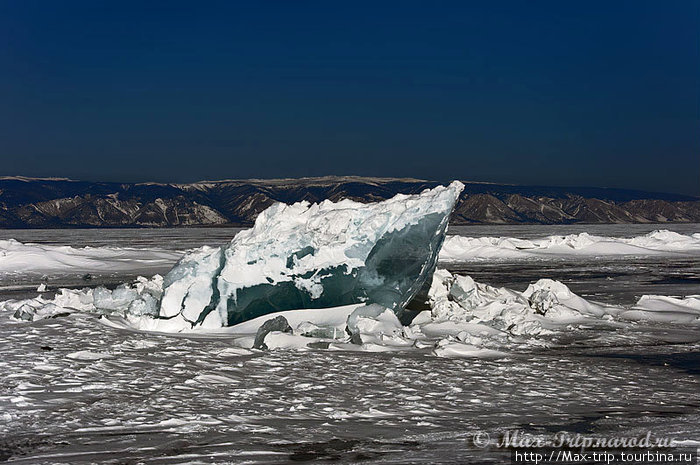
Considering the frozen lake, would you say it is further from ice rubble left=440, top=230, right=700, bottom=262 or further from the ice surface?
ice rubble left=440, top=230, right=700, bottom=262

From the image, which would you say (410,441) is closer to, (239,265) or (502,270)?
(239,265)

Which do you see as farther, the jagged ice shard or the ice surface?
the ice surface

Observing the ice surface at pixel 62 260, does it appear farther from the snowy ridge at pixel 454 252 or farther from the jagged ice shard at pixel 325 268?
the jagged ice shard at pixel 325 268

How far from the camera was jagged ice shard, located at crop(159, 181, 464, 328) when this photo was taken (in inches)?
443

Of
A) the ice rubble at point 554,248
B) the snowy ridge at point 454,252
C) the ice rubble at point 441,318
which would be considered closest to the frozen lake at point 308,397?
the ice rubble at point 441,318

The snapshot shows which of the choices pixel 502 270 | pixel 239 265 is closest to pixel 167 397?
pixel 239 265

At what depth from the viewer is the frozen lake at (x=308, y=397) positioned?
5.20 meters

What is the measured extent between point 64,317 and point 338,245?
4.36 meters

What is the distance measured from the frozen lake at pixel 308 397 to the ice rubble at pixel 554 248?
22266mm

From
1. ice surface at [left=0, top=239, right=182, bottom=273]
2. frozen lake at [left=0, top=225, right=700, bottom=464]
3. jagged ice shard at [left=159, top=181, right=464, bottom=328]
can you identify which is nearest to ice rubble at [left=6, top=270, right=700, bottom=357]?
jagged ice shard at [left=159, top=181, right=464, bottom=328]

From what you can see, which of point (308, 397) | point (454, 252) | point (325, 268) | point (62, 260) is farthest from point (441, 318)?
point (454, 252)

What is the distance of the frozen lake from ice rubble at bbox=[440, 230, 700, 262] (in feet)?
73.1

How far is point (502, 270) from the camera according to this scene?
24.4 m

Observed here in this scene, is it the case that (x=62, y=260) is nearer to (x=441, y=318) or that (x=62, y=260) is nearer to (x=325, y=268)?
(x=325, y=268)
